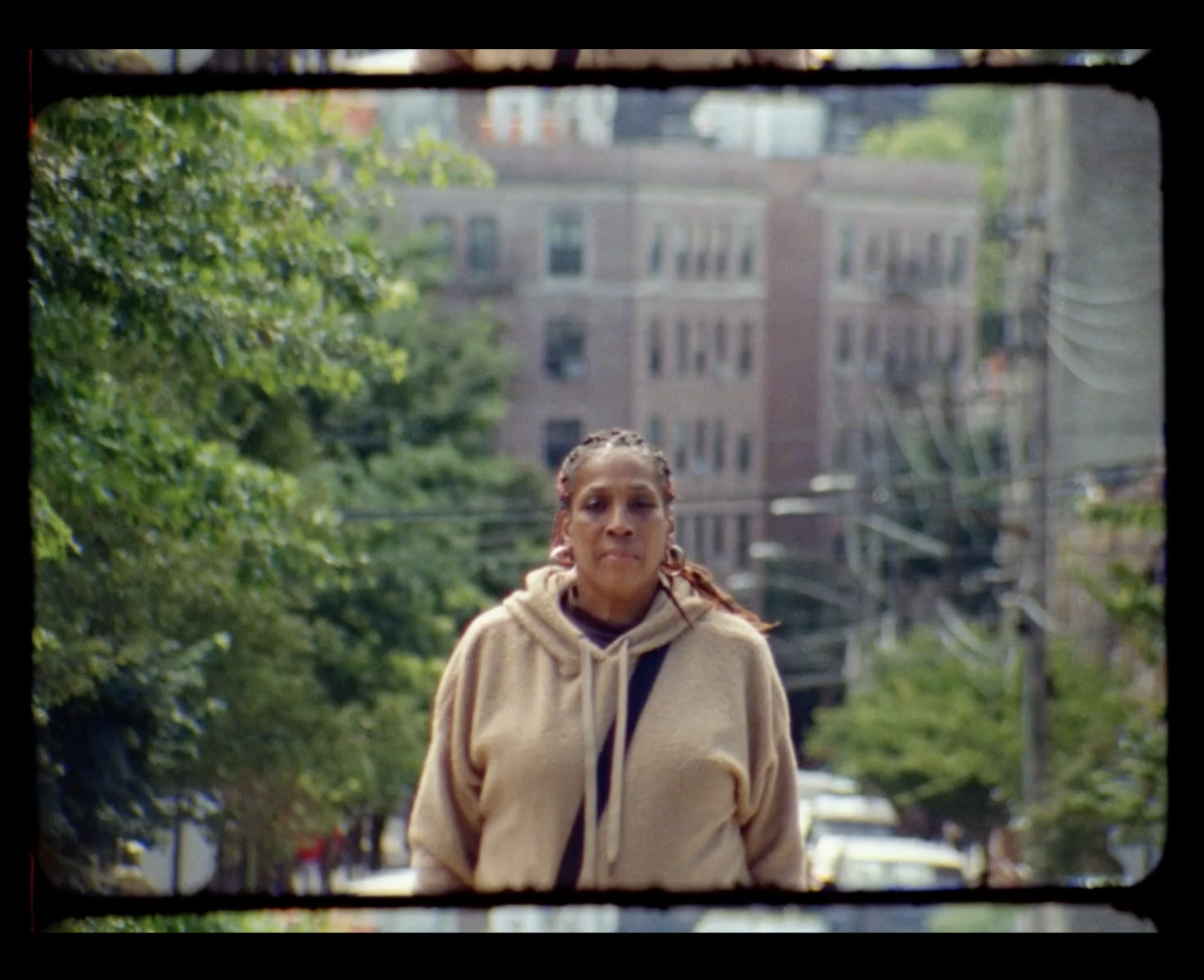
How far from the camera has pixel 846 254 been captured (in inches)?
1062

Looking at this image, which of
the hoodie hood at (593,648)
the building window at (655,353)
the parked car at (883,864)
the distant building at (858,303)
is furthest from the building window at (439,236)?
the hoodie hood at (593,648)

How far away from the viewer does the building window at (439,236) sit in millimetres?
19109

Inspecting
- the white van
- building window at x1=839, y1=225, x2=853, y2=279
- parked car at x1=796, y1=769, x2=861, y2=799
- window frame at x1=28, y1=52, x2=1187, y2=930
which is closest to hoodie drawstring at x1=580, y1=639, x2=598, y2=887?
window frame at x1=28, y1=52, x2=1187, y2=930

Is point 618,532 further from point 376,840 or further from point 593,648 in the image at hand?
point 376,840

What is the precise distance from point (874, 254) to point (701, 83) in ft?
80.7

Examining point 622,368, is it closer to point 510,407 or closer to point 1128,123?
point 510,407

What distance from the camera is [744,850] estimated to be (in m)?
2.46

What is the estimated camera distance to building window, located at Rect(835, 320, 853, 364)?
2714cm

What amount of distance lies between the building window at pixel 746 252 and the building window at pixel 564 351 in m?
3.45

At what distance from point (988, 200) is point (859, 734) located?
46.1ft

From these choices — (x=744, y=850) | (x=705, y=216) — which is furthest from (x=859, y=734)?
(x=744, y=850)

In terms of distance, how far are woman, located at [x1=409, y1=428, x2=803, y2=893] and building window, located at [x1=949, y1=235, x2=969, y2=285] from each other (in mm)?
23761

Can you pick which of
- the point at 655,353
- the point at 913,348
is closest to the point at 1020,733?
the point at 655,353

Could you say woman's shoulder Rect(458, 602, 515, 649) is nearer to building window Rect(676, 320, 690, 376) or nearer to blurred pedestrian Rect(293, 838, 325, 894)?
blurred pedestrian Rect(293, 838, 325, 894)
